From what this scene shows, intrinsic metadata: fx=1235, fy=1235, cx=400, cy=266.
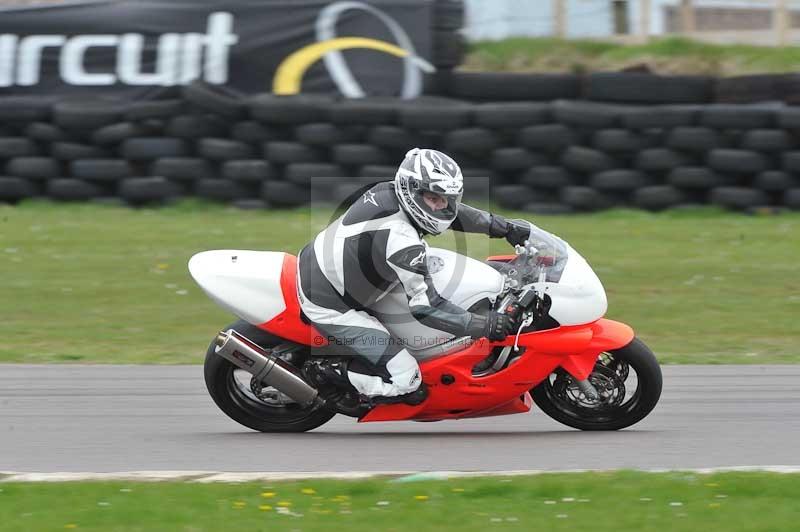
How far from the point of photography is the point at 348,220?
5.89 meters

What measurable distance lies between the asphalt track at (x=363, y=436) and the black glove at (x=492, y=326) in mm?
543

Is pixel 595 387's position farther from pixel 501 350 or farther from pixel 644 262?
pixel 644 262

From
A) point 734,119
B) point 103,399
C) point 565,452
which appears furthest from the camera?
point 734,119

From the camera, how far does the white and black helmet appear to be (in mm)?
5695

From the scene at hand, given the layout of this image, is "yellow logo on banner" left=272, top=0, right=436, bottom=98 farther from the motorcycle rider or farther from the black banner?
the motorcycle rider

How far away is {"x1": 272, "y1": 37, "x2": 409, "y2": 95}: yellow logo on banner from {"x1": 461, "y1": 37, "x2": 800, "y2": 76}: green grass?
1781 mm

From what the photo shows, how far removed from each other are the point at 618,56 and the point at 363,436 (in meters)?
10.3

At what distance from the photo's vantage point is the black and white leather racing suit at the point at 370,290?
18.9 ft

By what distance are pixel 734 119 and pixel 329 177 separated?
4.21 meters

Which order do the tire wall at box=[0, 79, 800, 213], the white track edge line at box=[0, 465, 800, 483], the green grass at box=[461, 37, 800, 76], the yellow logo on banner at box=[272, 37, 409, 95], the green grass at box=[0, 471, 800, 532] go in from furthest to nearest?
1. the green grass at box=[461, 37, 800, 76]
2. the yellow logo on banner at box=[272, 37, 409, 95]
3. the tire wall at box=[0, 79, 800, 213]
4. the white track edge line at box=[0, 465, 800, 483]
5. the green grass at box=[0, 471, 800, 532]

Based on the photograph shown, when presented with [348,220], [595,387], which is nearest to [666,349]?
[595,387]

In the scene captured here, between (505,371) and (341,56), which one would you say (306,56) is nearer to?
(341,56)

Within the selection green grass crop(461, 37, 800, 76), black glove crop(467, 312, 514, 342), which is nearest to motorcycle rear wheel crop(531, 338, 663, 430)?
black glove crop(467, 312, 514, 342)

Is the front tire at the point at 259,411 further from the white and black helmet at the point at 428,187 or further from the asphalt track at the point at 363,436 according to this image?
the white and black helmet at the point at 428,187
